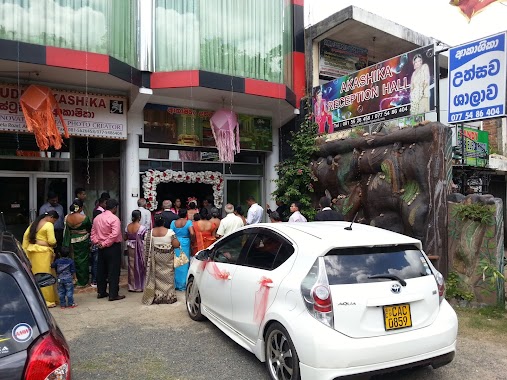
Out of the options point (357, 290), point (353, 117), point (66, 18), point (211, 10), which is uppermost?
point (211, 10)

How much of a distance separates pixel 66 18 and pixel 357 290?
7314 millimetres

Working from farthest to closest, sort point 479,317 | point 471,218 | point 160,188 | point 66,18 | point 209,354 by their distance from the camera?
A: point 160,188 → point 66,18 → point 471,218 → point 479,317 → point 209,354

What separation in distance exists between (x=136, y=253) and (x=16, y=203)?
3769mm

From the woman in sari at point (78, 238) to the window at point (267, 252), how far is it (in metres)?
4.25

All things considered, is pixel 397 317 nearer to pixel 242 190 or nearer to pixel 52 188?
pixel 242 190

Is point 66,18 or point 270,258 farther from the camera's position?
point 66,18

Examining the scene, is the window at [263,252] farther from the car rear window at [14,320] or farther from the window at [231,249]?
the car rear window at [14,320]

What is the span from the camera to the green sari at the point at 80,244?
283 inches

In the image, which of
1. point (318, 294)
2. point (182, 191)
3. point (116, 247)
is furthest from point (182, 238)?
point (318, 294)

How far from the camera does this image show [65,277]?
610cm

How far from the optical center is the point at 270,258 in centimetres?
389

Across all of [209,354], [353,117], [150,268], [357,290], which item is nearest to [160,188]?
[150,268]

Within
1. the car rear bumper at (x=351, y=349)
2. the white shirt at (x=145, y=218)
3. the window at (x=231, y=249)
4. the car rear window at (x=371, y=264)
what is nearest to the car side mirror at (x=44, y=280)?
the car rear bumper at (x=351, y=349)

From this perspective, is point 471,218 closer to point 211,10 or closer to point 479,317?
point 479,317
